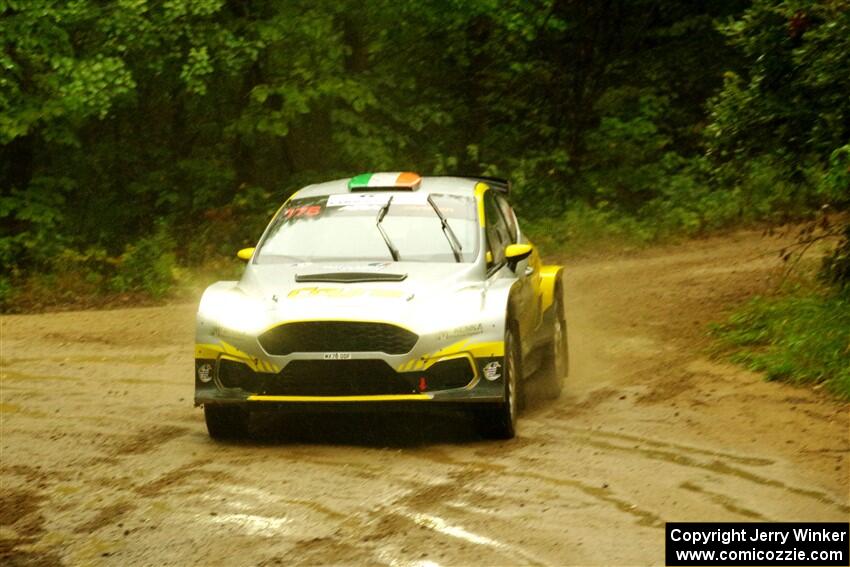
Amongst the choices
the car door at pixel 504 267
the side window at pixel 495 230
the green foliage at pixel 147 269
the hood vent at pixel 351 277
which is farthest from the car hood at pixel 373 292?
the green foliage at pixel 147 269

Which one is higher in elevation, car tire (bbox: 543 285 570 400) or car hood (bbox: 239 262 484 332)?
car hood (bbox: 239 262 484 332)

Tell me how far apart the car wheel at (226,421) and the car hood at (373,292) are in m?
0.76

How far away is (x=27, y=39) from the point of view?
19.8 m

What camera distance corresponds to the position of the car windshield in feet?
33.9

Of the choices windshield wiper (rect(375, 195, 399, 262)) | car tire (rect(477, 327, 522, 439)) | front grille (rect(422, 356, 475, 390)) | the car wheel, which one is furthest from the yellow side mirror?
the car wheel

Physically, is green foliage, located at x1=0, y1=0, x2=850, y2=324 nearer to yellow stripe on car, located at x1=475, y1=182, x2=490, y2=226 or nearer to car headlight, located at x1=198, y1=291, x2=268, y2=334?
yellow stripe on car, located at x1=475, y1=182, x2=490, y2=226

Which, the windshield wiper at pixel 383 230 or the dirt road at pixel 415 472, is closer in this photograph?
the dirt road at pixel 415 472

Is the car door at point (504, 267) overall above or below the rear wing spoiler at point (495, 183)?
below

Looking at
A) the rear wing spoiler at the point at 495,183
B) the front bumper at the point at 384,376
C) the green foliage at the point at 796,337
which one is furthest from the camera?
the rear wing spoiler at the point at 495,183

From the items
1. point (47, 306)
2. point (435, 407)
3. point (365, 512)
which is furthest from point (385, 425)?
point (47, 306)

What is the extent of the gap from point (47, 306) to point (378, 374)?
36.5 feet

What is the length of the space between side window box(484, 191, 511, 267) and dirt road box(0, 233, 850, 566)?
1202mm

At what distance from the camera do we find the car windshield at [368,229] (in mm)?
10320

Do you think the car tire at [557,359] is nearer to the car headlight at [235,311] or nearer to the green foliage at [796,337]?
the green foliage at [796,337]
